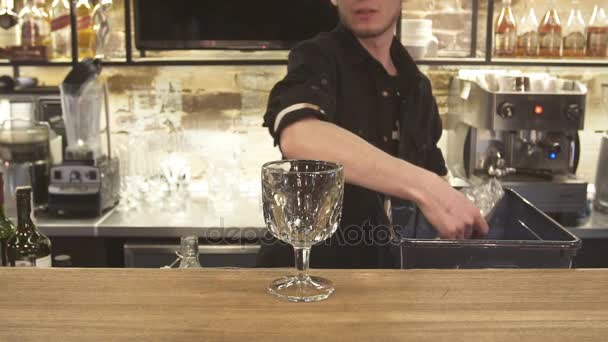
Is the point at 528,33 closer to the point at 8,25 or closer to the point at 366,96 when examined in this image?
the point at 366,96

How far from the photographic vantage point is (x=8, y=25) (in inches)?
120

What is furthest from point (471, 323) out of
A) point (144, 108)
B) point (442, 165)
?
point (144, 108)

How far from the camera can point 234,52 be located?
10.8ft

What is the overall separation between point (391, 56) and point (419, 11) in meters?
1.04

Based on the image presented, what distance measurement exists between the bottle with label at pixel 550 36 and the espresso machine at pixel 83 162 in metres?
1.82

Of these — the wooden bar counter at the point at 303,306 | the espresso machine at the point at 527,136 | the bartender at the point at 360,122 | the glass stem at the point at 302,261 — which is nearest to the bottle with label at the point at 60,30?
the bartender at the point at 360,122

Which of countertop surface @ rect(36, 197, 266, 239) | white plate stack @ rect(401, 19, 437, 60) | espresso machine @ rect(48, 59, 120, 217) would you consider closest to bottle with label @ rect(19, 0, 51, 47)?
espresso machine @ rect(48, 59, 120, 217)

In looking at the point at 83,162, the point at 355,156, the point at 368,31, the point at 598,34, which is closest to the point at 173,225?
the point at 83,162

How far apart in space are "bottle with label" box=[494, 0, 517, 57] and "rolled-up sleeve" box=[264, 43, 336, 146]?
4.86ft

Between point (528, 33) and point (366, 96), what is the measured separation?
1.44 metres

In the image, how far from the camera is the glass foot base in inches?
31.4

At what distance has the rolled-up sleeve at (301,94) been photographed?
1.64 m

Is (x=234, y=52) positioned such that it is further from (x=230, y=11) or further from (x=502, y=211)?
(x=502, y=211)

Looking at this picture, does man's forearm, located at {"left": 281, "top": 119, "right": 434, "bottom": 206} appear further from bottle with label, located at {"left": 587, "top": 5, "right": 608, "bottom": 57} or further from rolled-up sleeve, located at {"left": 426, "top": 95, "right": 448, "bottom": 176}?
bottle with label, located at {"left": 587, "top": 5, "right": 608, "bottom": 57}
